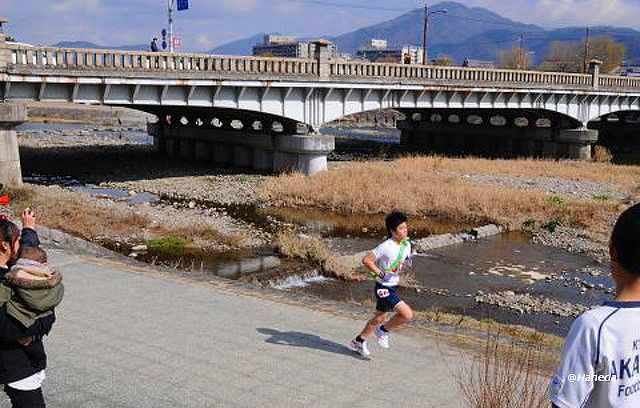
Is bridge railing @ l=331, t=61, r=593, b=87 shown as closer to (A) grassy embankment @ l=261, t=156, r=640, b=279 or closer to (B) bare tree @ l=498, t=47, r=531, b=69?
(A) grassy embankment @ l=261, t=156, r=640, b=279

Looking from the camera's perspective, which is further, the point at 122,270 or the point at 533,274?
the point at 533,274

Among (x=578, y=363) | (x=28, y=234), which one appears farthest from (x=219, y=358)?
(x=578, y=363)

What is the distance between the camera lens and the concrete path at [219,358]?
582 cm

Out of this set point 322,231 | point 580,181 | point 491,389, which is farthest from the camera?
point 580,181

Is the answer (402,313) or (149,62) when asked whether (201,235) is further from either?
(402,313)

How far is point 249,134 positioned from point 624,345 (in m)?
31.6

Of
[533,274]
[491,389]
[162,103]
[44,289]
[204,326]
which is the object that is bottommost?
[533,274]

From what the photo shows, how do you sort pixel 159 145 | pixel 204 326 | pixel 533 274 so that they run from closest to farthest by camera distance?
pixel 204 326, pixel 533 274, pixel 159 145

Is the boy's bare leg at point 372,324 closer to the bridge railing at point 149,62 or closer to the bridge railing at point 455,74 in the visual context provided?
the bridge railing at point 149,62

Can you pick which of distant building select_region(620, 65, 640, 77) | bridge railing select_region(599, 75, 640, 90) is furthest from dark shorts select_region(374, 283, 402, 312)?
distant building select_region(620, 65, 640, 77)

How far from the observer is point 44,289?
4.14 meters

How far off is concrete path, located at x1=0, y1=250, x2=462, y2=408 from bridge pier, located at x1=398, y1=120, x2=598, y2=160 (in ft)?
127

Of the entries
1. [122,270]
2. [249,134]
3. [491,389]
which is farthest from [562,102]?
[491,389]

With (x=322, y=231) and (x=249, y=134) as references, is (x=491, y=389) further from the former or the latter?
(x=249, y=134)
